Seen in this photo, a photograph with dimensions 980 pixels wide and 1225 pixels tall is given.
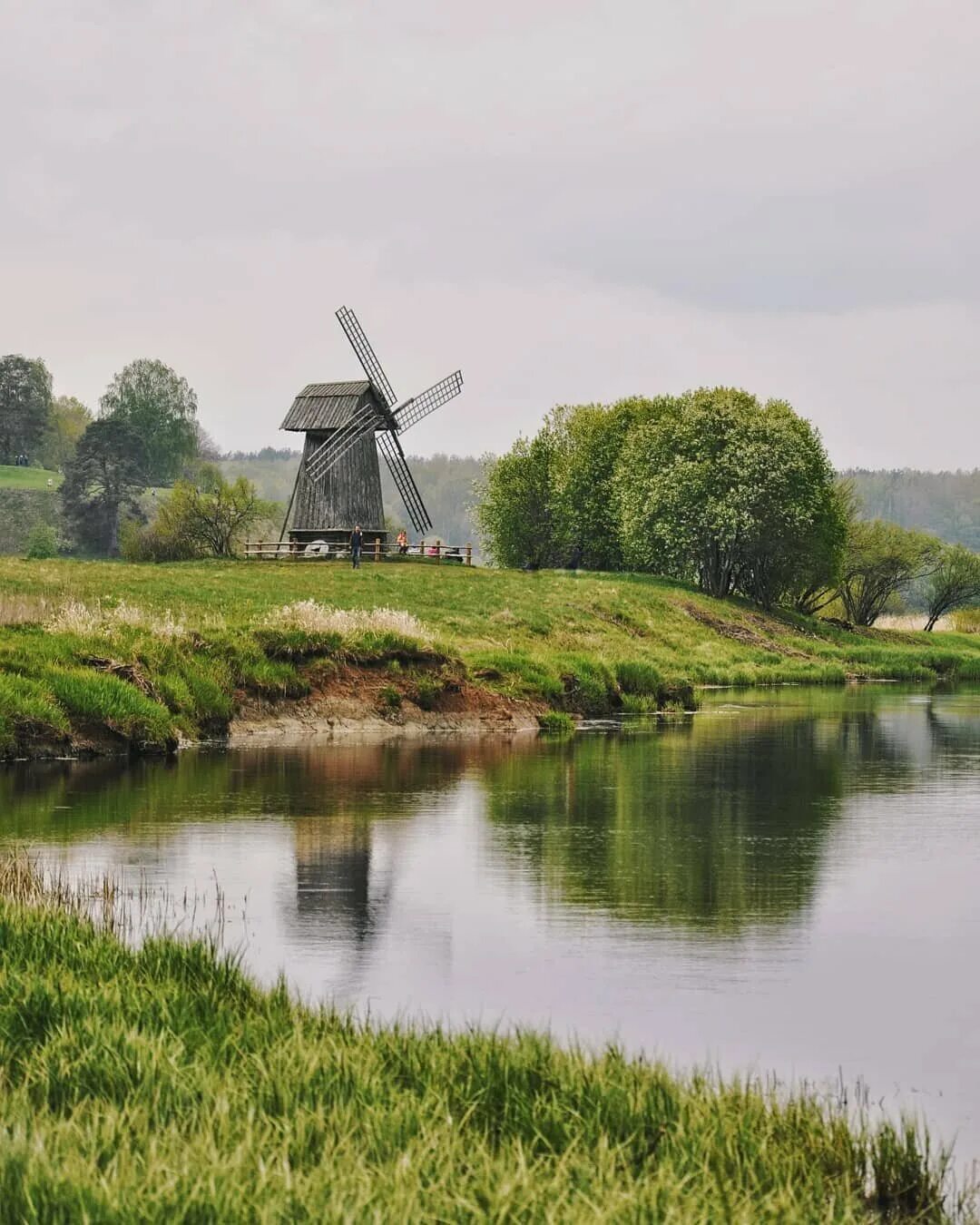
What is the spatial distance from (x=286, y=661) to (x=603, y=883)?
2034cm

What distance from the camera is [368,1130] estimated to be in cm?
854

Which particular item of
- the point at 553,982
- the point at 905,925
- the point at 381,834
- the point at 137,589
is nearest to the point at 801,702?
the point at 137,589

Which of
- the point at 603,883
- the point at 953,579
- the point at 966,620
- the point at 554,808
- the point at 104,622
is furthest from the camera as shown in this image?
the point at 966,620

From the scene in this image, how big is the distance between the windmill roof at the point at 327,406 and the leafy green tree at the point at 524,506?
977 inches

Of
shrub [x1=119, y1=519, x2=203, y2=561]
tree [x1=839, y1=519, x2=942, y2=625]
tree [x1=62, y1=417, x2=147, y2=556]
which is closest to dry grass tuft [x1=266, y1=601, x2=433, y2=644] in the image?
shrub [x1=119, y1=519, x2=203, y2=561]

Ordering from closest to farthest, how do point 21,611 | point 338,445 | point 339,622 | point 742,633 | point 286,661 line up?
point 21,611 → point 286,661 → point 339,622 → point 742,633 → point 338,445

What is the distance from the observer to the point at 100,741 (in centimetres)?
3262

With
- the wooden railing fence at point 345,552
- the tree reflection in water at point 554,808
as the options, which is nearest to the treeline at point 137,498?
the wooden railing fence at point 345,552

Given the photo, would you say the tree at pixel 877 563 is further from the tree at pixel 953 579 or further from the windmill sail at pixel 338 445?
the windmill sail at pixel 338 445

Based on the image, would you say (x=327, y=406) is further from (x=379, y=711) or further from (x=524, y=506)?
(x=379, y=711)

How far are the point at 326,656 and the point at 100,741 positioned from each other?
8.10 metres

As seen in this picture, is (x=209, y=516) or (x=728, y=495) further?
(x=209, y=516)

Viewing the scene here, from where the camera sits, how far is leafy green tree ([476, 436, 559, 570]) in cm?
12681

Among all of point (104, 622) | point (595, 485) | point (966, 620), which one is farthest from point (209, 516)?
point (104, 622)
